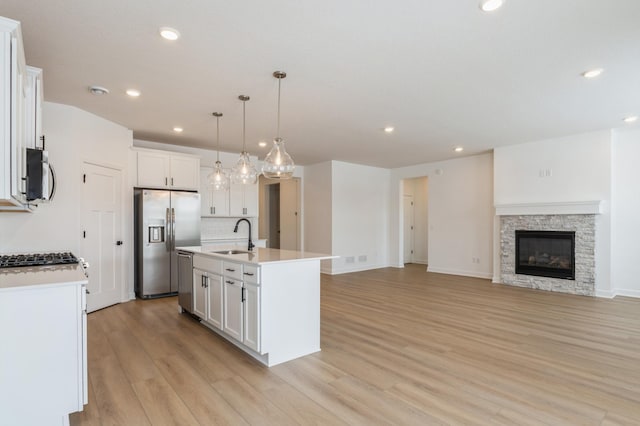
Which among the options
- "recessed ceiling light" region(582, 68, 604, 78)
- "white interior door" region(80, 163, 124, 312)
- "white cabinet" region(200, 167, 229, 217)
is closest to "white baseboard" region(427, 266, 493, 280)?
"recessed ceiling light" region(582, 68, 604, 78)

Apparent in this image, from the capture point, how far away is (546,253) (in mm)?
6125

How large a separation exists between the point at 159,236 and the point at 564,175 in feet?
22.4

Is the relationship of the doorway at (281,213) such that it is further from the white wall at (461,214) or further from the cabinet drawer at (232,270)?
the cabinet drawer at (232,270)

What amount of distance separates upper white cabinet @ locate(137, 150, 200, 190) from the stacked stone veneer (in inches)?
231

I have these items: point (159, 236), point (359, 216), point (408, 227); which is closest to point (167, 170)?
point (159, 236)

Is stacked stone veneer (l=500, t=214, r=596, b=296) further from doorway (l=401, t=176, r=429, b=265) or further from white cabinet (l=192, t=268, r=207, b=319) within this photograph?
white cabinet (l=192, t=268, r=207, b=319)

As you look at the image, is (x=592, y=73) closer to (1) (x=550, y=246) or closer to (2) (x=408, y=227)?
(1) (x=550, y=246)

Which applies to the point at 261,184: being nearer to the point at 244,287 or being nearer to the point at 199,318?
the point at 199,318

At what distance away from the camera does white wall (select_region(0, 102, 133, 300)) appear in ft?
12.5

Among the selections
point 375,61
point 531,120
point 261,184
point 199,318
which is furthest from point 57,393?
point 261,184

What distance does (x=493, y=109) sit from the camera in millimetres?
4355

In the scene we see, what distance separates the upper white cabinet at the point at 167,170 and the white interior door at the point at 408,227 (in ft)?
20.5

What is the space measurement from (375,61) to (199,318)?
11.3ft

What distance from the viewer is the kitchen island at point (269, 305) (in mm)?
2912
